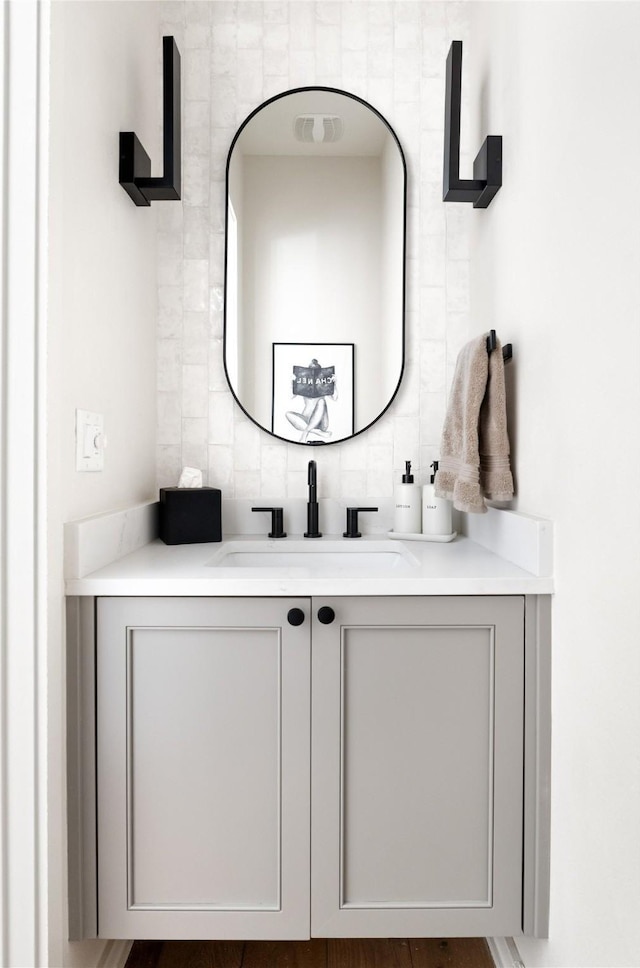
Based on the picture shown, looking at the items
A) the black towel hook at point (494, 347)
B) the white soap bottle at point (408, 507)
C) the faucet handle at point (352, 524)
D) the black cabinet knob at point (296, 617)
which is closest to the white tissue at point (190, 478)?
the faucet handle at point (352, 524)

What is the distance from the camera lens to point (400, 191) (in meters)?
1.77

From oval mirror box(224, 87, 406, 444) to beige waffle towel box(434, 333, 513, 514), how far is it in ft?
1.36

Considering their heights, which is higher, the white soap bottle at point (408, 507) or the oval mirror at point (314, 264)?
the oval mirror at point (314, 264)

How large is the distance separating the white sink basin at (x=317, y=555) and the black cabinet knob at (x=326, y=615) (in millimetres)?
439

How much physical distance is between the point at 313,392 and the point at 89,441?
70 centimetres

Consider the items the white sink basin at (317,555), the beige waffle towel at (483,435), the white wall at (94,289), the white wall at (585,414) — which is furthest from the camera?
the white sink basin at (317,555)

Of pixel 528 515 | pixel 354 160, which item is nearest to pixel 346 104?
pixel 354 160

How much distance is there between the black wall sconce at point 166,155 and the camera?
146cm

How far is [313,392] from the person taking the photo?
69.6 inches

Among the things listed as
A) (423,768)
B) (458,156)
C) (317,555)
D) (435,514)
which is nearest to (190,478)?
(317,555)

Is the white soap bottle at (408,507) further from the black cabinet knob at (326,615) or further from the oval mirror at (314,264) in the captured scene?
the black cabinet knob at (326,615)

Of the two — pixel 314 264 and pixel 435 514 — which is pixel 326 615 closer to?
pixel 435 514

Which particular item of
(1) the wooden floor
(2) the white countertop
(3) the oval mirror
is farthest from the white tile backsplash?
(1) the wooden floor

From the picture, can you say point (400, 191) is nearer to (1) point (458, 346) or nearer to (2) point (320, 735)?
(1) point (458, 346)
